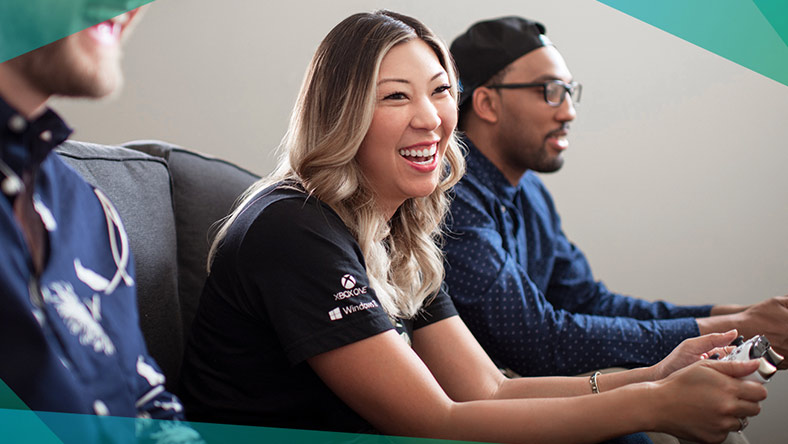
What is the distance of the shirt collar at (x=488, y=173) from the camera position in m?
1.97

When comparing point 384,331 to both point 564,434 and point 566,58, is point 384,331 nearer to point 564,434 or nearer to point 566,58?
point 564,434

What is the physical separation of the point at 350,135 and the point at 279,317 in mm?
365

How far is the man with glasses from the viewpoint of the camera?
5.63ft

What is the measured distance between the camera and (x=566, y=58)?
8.91 feet

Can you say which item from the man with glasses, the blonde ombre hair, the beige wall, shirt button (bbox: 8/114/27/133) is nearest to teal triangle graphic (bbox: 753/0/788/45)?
the beige wall

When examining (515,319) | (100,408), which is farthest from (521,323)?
(100,408)

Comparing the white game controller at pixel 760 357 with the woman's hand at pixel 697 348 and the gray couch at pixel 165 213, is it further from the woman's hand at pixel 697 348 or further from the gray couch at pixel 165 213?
the gray couch at pixel 165 213

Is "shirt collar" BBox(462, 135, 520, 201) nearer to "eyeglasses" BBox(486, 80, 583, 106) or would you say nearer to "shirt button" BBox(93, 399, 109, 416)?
"eyeglasses" BBox(486, 80, 583, 106)

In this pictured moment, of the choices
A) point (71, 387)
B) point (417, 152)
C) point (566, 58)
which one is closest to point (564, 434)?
point (417, 152)

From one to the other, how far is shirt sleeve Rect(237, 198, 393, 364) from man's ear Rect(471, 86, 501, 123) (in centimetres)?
103

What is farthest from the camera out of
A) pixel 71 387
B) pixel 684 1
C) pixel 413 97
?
pixel 684 1

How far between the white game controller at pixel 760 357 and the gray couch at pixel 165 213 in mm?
1027

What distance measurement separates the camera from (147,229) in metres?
1.40

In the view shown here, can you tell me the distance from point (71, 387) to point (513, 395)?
98 centimetres
